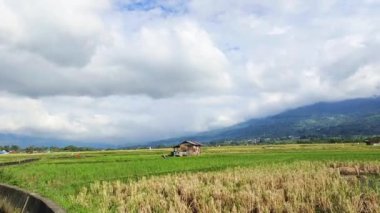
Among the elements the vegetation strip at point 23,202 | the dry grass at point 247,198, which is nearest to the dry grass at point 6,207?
the vegetation strip at point 23,202

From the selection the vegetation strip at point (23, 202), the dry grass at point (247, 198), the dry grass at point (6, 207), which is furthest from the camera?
the dry grass at point (6, 207)

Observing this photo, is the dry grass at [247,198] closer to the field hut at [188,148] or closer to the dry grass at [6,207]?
the dry grass at [6,207]

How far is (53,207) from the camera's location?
12.3 meters

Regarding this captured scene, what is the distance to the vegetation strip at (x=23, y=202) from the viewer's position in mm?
12786

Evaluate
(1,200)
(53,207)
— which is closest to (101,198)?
(1,200)

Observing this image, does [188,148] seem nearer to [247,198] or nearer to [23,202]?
[247,198]

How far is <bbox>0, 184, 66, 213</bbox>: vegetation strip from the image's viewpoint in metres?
12.8

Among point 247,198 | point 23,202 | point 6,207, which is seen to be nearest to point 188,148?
point 6,207

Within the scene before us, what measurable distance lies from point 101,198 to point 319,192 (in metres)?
8.59

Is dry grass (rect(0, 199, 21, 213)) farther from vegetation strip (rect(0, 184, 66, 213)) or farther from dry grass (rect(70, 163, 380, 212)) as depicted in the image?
dry grass (rect(70, 163, 380, 212))

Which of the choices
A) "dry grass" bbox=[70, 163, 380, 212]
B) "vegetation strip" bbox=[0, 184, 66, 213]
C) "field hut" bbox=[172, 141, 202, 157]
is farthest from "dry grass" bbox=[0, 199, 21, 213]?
"field hut" bbox=[172, 141, 202, 157]

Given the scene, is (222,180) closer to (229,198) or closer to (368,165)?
(229,198)

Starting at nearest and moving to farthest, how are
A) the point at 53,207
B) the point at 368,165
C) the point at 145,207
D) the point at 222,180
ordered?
the point at 53,207 → the point at 145,207 → the point at 222,180 → the point at 368,165

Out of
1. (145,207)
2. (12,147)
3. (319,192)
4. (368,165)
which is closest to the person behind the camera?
(145,207)
